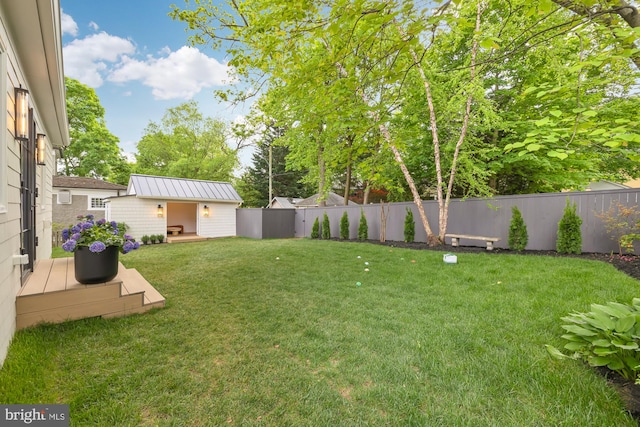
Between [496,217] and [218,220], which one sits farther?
[218,220]

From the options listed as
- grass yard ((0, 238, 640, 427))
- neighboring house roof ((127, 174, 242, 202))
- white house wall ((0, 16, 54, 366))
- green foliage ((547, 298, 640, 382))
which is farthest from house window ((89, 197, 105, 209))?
green foliage ((547, 298, 640, 382))

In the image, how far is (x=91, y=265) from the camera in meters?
2.80

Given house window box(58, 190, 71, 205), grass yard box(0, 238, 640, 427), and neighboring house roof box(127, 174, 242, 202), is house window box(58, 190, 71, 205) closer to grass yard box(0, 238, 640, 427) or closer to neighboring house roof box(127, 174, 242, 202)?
neighboring house roof box(127, 174, 242, 202)

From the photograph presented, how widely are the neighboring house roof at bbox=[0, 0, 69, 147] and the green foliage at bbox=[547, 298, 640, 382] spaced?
4762 mm

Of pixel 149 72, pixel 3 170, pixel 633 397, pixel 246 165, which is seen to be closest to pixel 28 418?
pixel 3 170

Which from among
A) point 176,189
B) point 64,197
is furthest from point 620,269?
point 64,197

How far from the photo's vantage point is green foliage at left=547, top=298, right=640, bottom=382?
1701mm

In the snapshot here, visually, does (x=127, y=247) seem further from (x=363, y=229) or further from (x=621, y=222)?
(x=621, y=222)

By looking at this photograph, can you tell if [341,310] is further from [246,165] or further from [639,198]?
[246,165]

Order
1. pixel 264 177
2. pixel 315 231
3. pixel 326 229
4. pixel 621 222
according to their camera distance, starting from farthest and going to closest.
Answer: pixel 264 177 → pixel 315 231 → pixel 326 229 → pixel 621 222

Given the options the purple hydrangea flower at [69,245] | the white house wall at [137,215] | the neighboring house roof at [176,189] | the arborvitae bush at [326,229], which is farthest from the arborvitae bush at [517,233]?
the white house wall at [137,215]

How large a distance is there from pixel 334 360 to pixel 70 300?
8.98 ft

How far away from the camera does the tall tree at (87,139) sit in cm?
1560

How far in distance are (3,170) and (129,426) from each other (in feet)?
6.87
